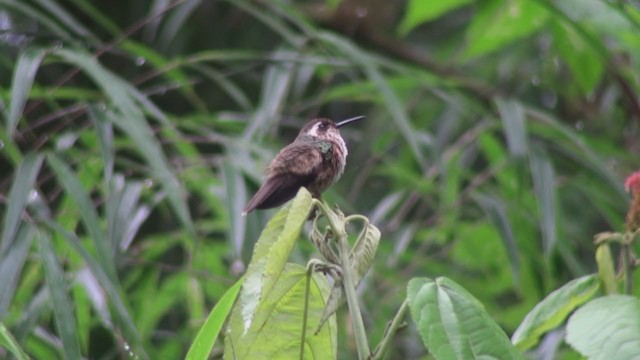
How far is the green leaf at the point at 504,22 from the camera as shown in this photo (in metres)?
5.30

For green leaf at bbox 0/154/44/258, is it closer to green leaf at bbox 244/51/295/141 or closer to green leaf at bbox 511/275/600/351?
green leaf at bbox 244/51/295/141

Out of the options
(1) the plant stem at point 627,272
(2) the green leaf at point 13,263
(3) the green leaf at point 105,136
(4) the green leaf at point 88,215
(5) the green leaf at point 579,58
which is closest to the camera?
(1) the plant stem at point 627,272

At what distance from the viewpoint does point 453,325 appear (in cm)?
192

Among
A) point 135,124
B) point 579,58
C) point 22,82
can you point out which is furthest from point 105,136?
point 579,58

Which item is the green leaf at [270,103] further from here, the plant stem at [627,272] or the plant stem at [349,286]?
the plant stem at [349,286]

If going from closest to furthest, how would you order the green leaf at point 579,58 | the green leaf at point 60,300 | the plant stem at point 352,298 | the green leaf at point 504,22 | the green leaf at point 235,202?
the plant stem at point 352,298, the green leaf at point 60,300, the green leaf at point 235,202, the green leaf at point 504,22, the green leaf at point 579,58

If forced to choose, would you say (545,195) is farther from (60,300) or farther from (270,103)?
(60,300)

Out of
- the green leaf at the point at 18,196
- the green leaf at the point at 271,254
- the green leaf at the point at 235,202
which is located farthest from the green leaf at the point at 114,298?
the green leaf at the point at 271,254

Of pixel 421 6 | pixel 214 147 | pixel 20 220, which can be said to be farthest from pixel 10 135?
pixel 214 147

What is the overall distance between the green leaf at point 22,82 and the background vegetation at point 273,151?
10 millimetres

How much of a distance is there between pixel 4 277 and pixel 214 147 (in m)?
3.62

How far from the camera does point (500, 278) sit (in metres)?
5.75

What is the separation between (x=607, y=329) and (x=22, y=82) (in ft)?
6.94

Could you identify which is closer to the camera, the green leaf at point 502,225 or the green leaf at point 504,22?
the green leaf at point 502,225
